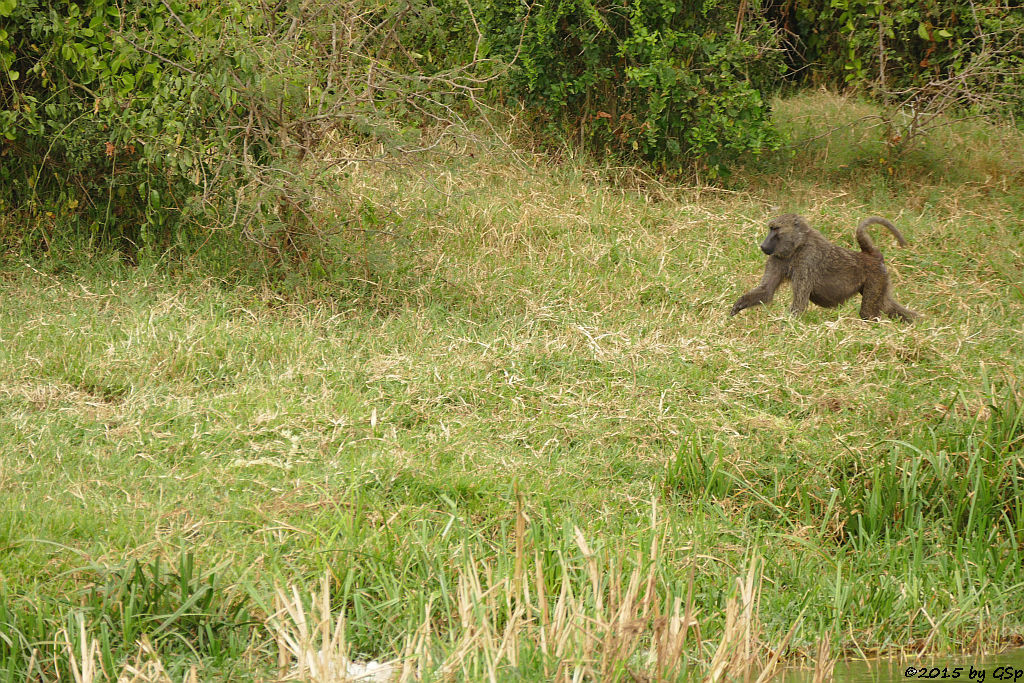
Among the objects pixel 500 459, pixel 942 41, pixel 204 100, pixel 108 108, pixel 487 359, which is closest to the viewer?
pixel 500 459

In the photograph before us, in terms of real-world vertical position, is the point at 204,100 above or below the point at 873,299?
above

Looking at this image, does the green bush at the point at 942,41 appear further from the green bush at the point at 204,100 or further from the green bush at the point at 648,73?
the green bush at the point at 204,100

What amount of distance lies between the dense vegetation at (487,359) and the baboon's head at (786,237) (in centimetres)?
38

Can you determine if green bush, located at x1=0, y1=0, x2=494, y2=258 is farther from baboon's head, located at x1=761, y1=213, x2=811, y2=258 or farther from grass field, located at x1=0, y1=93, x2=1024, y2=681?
baboon's head, located at x1=761, y1=213, x2=811, y2=258

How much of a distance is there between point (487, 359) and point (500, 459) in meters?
1.14

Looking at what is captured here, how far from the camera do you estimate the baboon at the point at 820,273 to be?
6891 millimetres

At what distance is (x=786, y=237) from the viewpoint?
7.02m

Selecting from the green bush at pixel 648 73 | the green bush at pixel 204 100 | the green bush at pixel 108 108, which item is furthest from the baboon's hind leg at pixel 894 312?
the green bush at pixel 108 108

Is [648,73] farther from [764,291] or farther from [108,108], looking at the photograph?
[108,108]

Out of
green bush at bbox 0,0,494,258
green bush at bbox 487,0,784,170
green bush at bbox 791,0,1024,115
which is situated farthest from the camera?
green bush at bbox 791,0,1024,115

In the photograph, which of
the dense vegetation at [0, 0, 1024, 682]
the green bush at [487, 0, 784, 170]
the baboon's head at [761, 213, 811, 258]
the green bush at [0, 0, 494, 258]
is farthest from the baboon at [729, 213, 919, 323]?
the green bush at [487, 0, 784, 170]

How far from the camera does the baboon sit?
22.6 ft

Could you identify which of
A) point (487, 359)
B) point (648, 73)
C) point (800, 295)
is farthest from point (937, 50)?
point (487, 359)

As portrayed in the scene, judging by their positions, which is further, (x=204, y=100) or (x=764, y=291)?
(x=764, y=291)
